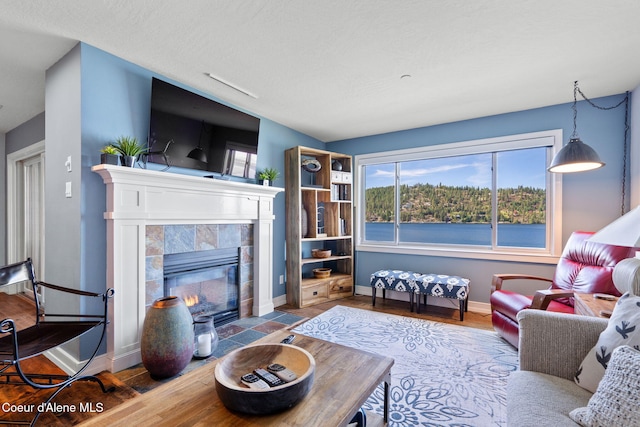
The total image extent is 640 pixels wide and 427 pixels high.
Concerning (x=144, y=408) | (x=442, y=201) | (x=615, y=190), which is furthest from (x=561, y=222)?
(x=144, y=408)

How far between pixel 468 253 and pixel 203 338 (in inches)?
123

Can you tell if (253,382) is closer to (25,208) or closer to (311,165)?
(311,165)

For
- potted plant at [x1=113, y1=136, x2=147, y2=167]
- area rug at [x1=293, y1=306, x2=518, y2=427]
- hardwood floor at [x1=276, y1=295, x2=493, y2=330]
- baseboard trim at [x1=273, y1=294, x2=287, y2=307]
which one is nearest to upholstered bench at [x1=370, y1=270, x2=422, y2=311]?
hardwood floor at [x1=276, y1=295, x2=493, y2=330]

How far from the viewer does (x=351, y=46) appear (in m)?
2.12

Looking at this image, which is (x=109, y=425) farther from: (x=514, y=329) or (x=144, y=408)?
(x=514, y=329)

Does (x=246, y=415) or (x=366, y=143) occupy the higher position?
(x=366, y=143)

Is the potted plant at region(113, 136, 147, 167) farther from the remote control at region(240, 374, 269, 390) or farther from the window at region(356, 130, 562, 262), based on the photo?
the window at region(356, 130, 562, 262)

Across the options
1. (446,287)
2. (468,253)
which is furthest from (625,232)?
(468,253)

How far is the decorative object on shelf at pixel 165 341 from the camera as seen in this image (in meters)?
2.03

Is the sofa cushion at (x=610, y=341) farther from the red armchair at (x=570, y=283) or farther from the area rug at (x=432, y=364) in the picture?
the red armchair at (x=570, y=283)

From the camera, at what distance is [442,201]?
4.22 meters

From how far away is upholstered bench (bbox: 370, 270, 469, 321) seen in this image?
3.22 meters

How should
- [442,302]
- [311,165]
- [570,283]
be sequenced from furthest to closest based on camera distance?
[311,165] → [442,302] → [570,283]

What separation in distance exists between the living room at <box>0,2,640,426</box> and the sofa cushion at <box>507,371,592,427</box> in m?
2.16
